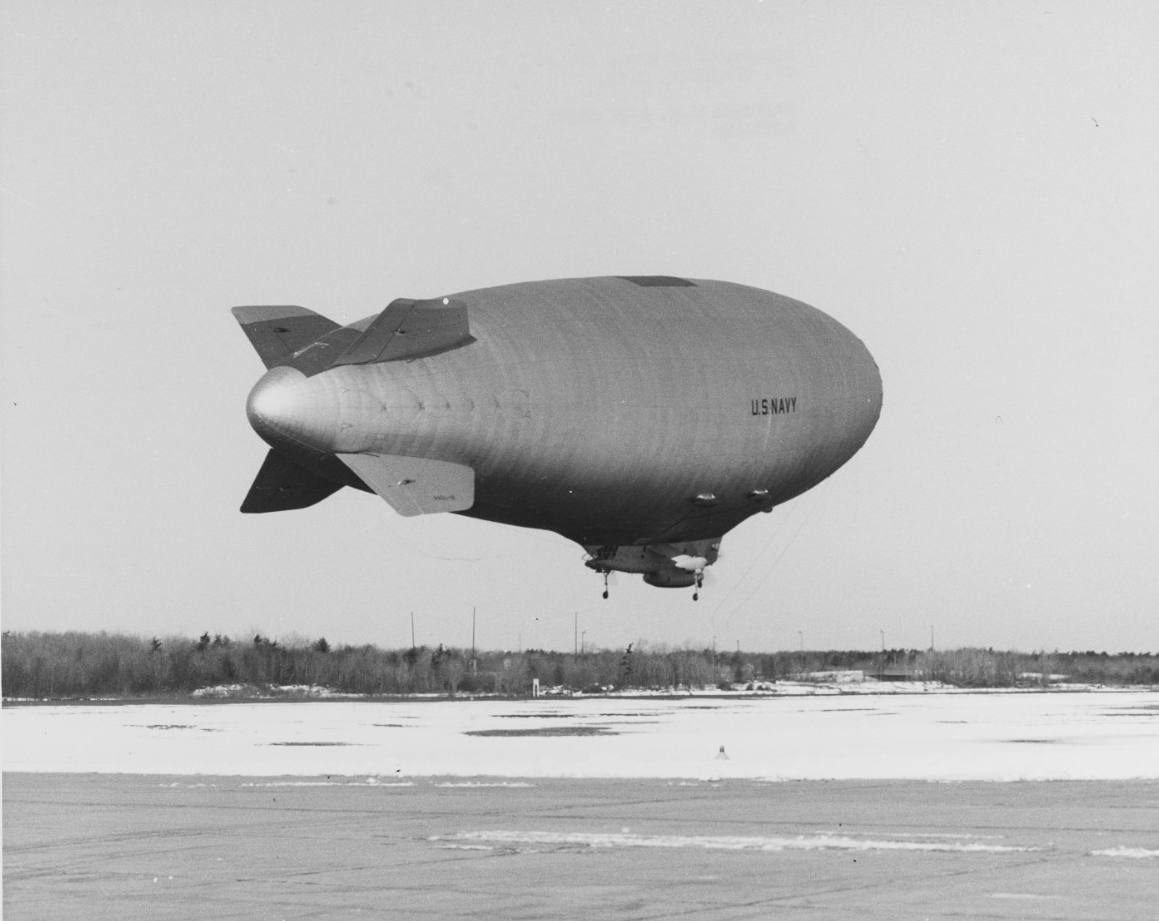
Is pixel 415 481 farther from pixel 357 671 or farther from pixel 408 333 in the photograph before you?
pixel 357 671

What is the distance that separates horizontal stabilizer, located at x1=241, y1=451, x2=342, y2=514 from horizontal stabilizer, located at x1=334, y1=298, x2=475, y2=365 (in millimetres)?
5774

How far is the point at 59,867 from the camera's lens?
23.6 meters

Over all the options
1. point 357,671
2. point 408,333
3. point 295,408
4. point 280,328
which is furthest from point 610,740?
point 357,671

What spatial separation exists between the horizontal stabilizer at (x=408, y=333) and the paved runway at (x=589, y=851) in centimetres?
863

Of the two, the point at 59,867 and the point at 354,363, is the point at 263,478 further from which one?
the point at 59,867

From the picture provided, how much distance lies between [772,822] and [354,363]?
1280cm

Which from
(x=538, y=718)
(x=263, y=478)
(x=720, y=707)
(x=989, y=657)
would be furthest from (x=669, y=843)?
(x=989, y=657)

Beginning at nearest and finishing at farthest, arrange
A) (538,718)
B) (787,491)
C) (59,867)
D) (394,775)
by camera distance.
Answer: (59,867)
(394,775)
(787,491)
(538,718)

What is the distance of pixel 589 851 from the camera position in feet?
81.1

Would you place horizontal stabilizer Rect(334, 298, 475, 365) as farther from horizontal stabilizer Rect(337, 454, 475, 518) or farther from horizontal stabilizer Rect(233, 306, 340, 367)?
horizontal stabilizer Rect(233, 306, 340, 367)

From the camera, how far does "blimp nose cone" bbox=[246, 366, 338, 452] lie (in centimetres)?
3541

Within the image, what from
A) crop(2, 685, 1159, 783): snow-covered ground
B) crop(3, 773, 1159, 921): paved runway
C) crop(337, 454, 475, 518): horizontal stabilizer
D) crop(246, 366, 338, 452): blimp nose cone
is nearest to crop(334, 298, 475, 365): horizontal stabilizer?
crop(246, 366, 338, 452): blimp nose cone

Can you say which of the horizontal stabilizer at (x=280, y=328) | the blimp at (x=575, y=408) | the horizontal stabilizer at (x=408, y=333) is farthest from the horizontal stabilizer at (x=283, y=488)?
the horizontal stabilizer at (x=408, y=333)

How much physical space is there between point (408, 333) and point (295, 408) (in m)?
2.78
